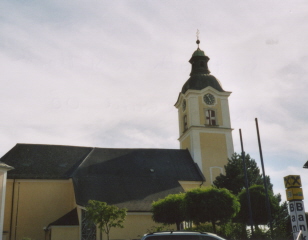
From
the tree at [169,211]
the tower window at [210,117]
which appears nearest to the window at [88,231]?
the tree at [169,211]

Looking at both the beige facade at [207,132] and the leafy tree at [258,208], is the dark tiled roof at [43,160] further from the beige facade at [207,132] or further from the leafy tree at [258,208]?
the leafy tree at [258,208]

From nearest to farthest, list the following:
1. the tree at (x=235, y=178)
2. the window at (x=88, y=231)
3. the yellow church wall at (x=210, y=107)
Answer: the window at (x=88, y=231) < the tree at (x=235, y=178) < the yellow church wall at (x=210, y=107)

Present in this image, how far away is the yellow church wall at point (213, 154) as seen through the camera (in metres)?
35.8

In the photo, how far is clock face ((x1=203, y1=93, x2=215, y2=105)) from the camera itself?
38.9 m

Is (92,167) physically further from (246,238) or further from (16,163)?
(246,238)

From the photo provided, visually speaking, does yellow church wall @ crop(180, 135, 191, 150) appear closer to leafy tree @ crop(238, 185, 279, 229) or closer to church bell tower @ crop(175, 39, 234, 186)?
church bell tower @ crop(175, 39, 234, 186)

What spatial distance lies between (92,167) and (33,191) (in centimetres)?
543

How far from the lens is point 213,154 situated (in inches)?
1449

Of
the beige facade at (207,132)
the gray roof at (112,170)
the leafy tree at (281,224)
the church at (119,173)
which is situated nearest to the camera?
the leafy tree at (281,224)

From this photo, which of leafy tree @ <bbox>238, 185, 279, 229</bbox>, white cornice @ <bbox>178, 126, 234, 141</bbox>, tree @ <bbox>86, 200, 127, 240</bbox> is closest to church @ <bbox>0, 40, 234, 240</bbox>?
white cornice @ <bbox>178, 126, 234, 141</bbox>

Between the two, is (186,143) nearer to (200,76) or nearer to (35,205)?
(200,76)

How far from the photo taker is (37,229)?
3072 centimetres

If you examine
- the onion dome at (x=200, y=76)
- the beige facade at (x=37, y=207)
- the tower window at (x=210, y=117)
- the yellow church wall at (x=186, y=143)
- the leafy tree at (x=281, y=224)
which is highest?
the onion dome at (x=200, y=76)

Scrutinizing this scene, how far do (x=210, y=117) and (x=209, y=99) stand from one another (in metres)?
1.98
